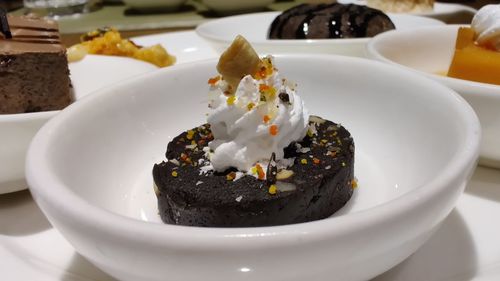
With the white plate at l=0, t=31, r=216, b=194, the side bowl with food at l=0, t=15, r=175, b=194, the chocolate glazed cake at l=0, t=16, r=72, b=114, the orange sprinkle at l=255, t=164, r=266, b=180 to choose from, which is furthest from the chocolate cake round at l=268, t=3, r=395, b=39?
the orange sprinkle at l=255, t=164, r=266, b=180

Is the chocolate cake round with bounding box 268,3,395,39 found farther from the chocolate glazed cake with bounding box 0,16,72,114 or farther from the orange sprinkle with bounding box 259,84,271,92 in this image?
the orange sprinkle with bounding box 259,84,271,92

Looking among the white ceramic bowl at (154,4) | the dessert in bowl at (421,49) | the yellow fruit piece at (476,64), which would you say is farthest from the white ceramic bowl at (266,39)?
the white ceramic bowl at (154,4)

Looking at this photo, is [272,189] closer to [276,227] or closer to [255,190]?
[255,190]

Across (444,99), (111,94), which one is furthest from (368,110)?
(111,94)

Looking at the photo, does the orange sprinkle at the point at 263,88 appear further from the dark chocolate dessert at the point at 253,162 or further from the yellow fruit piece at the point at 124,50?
the yellow fruit piece at the point at 124,50

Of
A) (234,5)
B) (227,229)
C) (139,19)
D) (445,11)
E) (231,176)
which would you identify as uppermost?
(227,229)

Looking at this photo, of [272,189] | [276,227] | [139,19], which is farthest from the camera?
[139,19]

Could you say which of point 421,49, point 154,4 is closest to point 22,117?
point 421,49
